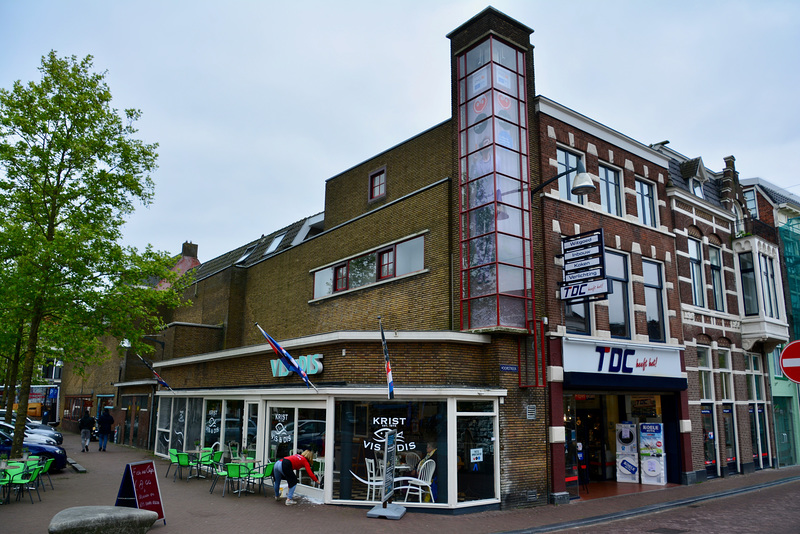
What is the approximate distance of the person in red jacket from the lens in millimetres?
13238

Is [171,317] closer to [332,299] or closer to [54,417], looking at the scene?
[332,299]

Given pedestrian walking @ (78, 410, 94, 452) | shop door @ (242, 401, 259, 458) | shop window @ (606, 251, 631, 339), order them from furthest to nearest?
1. pedestrian walking @ (78, 410, 94, 452)
2. shop window @ (606, 251, 631, 339)
3. shop door @ (242, 401, 259, 458)

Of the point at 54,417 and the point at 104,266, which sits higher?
the point at 104,266

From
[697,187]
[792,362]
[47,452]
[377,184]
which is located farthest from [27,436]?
[697,187]

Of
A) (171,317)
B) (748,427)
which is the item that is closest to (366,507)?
(748,427)

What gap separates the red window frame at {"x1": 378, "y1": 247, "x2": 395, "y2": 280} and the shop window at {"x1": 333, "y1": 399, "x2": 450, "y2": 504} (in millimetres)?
5579

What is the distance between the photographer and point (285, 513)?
40.2 feet

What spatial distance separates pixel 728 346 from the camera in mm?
21375

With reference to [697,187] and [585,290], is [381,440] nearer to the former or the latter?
[585,290]

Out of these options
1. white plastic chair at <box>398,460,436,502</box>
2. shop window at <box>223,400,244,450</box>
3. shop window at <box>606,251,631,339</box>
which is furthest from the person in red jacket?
shop window at <box>606,251,631,339</box>

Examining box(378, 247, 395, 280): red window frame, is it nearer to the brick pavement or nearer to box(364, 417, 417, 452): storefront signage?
box(364, 417, 417, 452): storefront signage

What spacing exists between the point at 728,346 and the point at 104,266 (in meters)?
21.5

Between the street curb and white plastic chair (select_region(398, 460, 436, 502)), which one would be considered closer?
the street curb

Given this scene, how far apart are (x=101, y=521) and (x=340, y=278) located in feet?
40.0
